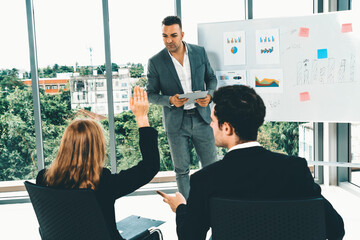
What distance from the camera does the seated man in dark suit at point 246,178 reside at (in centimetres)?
112

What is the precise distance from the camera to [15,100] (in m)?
3.89

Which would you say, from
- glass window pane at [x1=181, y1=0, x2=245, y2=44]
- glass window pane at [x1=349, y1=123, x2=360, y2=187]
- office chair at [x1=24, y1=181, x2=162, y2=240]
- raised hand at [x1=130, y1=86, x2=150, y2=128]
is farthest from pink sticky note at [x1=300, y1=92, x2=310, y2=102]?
office chair at [x1=24, y1=181, x2=162, y2=240]

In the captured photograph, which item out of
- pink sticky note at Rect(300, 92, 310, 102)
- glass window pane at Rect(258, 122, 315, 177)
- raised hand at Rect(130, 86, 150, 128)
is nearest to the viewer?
raised hand at Rect(130, 86, 150, 128)

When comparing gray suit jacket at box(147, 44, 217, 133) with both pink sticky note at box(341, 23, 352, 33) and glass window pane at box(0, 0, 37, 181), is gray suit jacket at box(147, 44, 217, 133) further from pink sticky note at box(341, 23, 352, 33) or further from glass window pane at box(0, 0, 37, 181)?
glass window pane at box(0, 0, 37, 181)

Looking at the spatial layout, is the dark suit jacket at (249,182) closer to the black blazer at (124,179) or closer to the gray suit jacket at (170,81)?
the black blazer at (124,179)

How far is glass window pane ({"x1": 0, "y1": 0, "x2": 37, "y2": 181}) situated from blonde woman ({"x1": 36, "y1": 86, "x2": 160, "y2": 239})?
2677mm

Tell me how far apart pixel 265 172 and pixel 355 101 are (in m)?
2.33

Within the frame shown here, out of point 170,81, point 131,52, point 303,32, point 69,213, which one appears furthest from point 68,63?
point 69,213

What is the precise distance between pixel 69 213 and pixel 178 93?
1.88m

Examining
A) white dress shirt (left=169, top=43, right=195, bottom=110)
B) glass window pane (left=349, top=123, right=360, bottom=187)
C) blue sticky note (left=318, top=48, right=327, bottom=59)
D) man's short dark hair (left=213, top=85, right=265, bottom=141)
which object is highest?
blue sticky note (left=318, top=48, right=327, bottom=59)

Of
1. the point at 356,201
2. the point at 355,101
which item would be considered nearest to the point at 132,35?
the point at 355,101

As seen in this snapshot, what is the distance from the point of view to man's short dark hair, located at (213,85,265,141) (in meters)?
1.30

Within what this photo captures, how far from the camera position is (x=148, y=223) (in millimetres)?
1672

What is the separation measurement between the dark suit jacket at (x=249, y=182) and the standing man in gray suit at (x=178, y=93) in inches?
70.3
